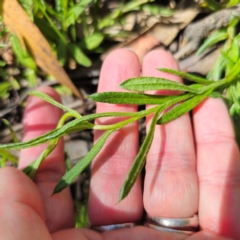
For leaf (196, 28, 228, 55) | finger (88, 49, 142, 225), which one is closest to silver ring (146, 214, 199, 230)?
finger (88, 49, 142, 225)

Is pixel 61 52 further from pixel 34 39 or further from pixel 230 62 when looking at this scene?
pixel 230 62

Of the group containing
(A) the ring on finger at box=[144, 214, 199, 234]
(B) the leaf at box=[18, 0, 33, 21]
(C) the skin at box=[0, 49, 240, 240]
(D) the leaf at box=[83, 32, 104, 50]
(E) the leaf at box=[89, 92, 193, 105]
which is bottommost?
(A) the ring on finger at box=[144, 214, 199, 234]

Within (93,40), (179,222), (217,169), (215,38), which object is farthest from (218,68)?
(179,222)

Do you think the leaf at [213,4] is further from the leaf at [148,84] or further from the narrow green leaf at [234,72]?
Answer: the leaf at [148,84]

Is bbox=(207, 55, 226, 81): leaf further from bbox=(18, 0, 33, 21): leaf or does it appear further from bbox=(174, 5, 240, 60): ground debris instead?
bbox=(18, 0, 33, 21): leaf

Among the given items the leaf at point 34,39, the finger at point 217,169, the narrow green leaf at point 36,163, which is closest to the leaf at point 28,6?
the leaf at point 34,39

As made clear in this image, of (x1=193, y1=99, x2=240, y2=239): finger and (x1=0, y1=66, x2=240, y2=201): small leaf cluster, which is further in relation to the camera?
(x1=193, y1=99, x2=240, y2=239): finger
